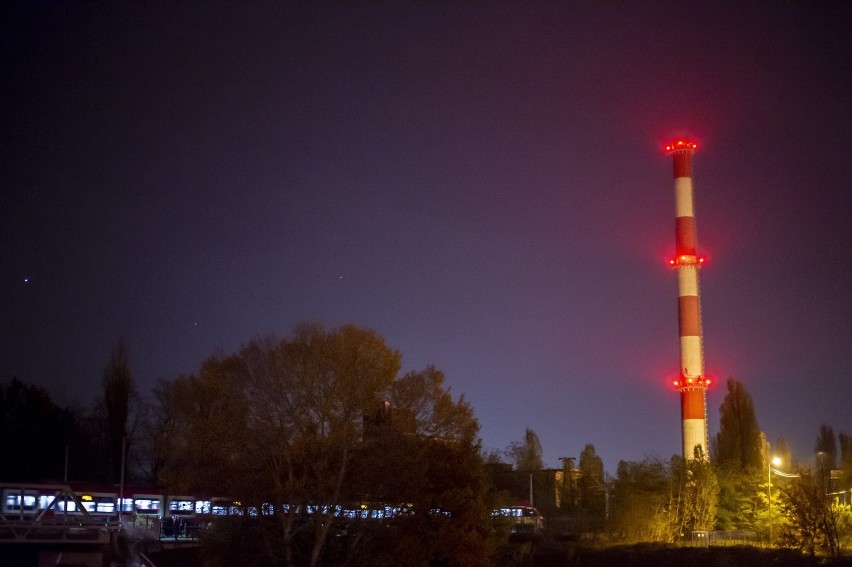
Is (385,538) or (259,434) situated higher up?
(259,434)

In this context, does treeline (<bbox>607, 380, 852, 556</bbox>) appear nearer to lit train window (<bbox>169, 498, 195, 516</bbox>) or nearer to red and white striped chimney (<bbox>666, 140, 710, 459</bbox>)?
red and white striped chimney (<bbox>666, 140, 710, 459</bbox>)

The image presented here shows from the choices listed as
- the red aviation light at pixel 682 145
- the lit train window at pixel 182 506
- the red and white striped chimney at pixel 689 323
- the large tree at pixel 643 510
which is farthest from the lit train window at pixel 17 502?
the red aviation light at pixel 682 145

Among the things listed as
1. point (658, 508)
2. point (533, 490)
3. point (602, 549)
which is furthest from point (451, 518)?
point (533, 490)

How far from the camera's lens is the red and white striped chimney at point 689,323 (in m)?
74.7

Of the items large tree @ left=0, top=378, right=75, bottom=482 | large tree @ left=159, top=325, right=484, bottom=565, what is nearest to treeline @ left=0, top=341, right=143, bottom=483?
large tree @ left=0, top=378, right=75, bottom=482

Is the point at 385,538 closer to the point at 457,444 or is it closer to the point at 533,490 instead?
the point at 457,444

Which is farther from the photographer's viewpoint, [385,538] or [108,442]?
[108,442]

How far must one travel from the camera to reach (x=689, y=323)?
75.2m

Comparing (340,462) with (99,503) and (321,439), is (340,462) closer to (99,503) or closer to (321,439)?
(321,439)

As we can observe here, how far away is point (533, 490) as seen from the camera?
3433 inches

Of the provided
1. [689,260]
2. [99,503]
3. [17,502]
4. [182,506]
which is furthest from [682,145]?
[17,502]

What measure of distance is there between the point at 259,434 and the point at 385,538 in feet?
23.7

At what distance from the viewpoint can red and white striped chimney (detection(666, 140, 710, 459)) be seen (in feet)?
245

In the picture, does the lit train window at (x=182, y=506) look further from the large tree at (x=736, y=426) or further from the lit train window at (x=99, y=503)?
the large tree at (x=736, y=426)
